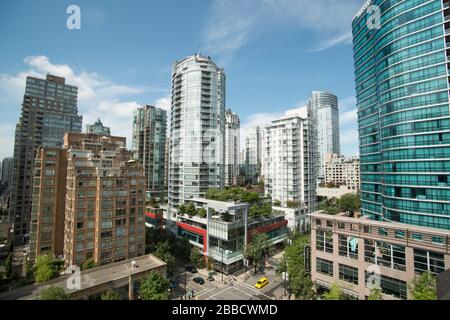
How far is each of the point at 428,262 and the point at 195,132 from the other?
38754 millimetres

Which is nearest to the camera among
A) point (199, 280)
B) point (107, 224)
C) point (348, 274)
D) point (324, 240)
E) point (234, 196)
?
point (348, 274)

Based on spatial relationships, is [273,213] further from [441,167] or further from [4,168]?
[4,168]

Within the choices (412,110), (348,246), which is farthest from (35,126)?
(412,110)

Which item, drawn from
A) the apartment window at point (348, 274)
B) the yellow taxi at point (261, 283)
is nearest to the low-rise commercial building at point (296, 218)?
the yellow taxi at point (261, 283)

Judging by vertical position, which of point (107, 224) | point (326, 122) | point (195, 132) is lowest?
point (107, 224)

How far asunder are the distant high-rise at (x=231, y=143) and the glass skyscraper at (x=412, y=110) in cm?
6022

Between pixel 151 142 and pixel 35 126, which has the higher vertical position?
pixel 35 126

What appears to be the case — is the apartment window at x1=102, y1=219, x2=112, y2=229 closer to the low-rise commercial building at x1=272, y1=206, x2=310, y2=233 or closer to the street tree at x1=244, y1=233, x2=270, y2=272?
the street tree at x1=244, y1=233, x2=270, y2=272

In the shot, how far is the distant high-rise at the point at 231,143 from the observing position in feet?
301

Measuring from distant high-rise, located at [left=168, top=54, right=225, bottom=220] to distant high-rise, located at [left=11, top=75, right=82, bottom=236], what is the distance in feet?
98.6

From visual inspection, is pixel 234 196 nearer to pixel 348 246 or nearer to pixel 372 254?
pixel 348 246

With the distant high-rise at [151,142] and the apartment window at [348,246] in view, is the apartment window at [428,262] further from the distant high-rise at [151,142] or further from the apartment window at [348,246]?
the distant high-rise at [151,142]

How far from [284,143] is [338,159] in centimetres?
5656

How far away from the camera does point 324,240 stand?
863 inches
